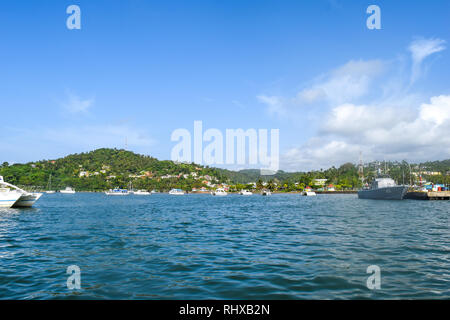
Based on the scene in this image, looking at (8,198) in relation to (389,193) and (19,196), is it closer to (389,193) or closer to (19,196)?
(19,196)

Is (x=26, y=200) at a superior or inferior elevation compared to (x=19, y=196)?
inferior

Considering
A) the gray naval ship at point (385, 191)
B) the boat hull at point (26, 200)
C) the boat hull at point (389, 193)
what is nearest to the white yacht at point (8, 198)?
the boat hull at point (26, 200)

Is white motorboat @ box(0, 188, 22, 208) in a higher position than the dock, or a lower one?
higher

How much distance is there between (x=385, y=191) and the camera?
90.3m

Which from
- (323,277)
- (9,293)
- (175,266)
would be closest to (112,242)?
(175,266)

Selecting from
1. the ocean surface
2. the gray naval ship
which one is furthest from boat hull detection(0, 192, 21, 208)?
the gray naval ship

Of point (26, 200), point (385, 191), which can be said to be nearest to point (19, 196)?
point (26, 200)

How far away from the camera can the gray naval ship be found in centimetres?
8719

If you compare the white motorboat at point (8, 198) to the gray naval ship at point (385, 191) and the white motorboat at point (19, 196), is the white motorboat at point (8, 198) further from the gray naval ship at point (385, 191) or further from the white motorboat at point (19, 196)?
the gray naval ship at point (385, 191)

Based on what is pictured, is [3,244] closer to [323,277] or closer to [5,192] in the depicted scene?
[323,277]

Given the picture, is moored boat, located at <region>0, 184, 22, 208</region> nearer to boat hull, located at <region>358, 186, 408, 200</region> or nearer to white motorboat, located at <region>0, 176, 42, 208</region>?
white motorboat, located at <region>0, 176, 42, 208</region>
